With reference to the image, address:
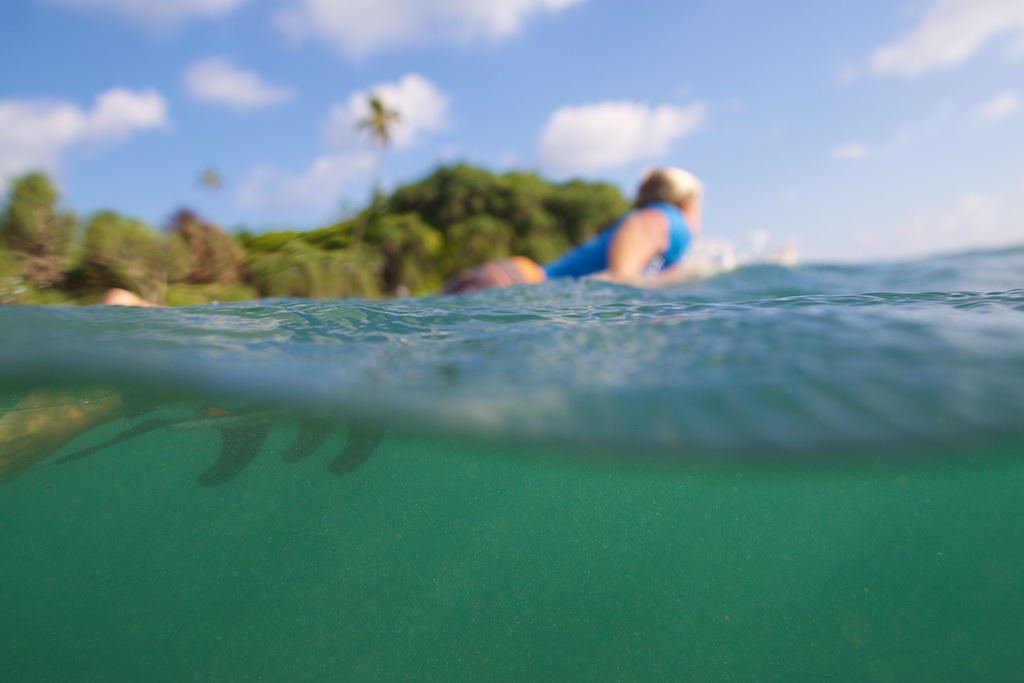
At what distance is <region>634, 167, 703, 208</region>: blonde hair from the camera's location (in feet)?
22.3

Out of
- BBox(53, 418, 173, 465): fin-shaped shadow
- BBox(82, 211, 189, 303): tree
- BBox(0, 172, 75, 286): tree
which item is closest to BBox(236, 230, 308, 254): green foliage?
BBox(82, 211, 189, 303): tree

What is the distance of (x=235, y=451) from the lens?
5.58 metres

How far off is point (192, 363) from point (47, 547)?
8.82 feet

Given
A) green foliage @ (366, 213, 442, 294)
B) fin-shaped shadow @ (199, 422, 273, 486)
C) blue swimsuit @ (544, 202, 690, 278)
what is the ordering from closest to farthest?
fin-shaped shadow @ (199, 422, 273, 486) < blue swimsuit @ (544, 202, 690, 278) < green foliage @ (366, 213, 442, 294)

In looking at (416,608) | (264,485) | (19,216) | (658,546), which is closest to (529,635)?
(416,608)

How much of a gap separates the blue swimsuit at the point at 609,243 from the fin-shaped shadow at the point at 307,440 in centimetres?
346

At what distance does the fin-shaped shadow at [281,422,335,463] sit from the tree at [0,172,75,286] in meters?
3.31

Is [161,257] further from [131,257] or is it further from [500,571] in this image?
[500,571]

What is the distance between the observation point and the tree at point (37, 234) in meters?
6.09

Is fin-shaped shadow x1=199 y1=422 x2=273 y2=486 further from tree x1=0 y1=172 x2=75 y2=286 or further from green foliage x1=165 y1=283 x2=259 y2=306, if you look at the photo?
tree x1=0 y1=172 x2=75 y2=286

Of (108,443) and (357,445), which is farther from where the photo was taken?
(108,443)

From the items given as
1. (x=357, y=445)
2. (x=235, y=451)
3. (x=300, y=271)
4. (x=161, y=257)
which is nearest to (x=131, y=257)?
(x=161, y=257)

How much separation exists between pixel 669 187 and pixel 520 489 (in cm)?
384

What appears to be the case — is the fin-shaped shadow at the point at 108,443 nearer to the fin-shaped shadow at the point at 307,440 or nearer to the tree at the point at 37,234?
the fin-shaped shadow at the point at 307,440
